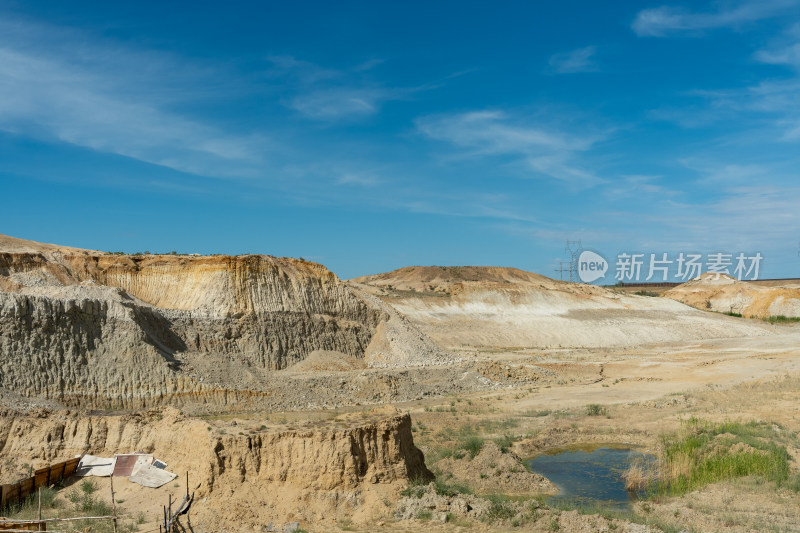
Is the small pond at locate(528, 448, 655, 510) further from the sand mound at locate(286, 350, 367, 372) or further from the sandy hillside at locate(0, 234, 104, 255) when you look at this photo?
the sandy hillside at locate(0, 234, 104, 255)

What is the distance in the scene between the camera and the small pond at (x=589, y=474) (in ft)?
51.6

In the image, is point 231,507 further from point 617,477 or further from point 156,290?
point 156,290

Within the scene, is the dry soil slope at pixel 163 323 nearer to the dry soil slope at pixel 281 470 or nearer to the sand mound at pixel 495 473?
the dry soil slope at pixel 281 470

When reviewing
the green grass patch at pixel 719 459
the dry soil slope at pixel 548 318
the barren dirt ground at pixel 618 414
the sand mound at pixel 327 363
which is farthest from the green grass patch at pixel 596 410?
the dry soil slope at pixel 548 318

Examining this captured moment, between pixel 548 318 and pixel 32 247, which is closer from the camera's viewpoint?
pixel 32 247

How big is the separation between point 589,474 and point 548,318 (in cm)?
5261

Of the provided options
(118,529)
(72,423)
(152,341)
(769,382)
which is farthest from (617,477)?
(152,341)

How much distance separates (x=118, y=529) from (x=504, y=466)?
975 centimetres

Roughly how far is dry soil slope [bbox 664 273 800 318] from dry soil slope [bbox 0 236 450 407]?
6296 centimetres

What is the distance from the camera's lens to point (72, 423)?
50.7 feet

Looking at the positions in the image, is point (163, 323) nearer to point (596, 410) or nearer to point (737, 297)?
point (596, 410)

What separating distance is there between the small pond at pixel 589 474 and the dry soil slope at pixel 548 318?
124 feet

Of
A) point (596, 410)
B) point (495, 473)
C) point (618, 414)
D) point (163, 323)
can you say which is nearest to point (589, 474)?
A: point (495, 473)

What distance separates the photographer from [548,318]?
229 ft
